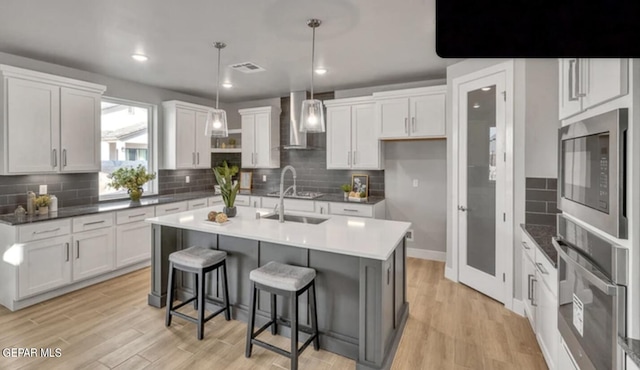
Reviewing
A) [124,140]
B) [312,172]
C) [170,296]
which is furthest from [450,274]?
[124,140]

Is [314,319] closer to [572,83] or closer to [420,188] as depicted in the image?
[572,83]

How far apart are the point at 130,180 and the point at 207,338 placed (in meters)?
2.74

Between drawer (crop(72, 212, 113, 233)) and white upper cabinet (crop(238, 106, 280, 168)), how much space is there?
2.37 metres

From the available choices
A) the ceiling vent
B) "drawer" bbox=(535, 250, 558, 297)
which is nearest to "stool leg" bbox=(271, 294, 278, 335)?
"drawer" bbox=(535, 250, 558, 297)

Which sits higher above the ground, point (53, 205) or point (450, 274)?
point (53, 205)

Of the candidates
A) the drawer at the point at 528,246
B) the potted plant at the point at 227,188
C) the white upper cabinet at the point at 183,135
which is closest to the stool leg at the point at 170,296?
the potted plant at the point at 227,188

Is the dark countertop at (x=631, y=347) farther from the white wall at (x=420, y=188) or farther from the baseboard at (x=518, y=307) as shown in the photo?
the white wall at (x=420, y=188)

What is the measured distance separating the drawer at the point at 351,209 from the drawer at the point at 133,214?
2.45 metres

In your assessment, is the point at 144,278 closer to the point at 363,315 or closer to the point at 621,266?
the point at 363,315

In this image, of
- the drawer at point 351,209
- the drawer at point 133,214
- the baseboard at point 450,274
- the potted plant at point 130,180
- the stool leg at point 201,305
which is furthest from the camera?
the drawer at point 351,209

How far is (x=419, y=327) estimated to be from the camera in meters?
2.71

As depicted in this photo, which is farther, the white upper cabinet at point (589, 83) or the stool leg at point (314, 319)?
the stool leg at point (314, 319)

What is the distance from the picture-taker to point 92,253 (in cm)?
352

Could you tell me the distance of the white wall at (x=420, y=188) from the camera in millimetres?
4398
